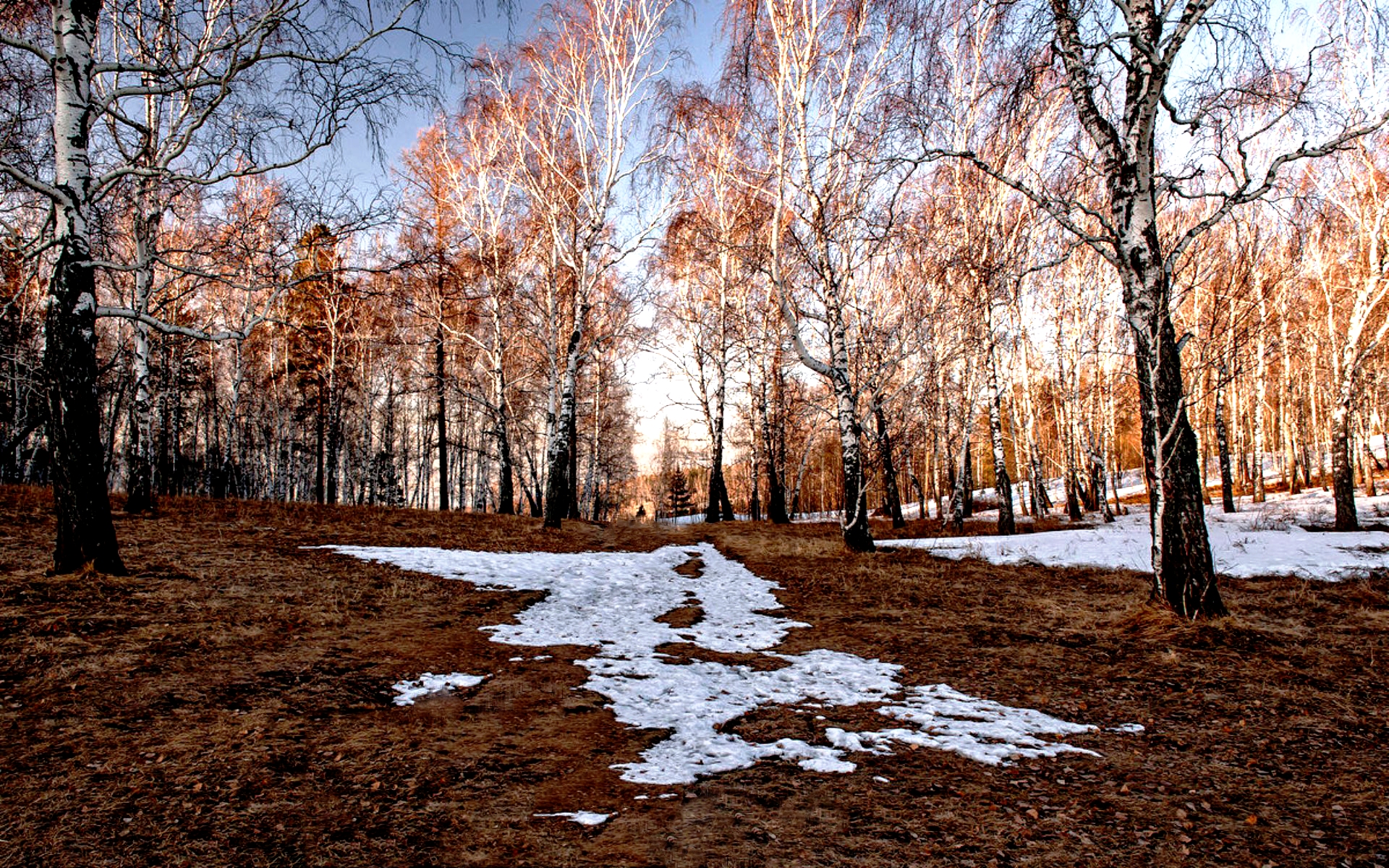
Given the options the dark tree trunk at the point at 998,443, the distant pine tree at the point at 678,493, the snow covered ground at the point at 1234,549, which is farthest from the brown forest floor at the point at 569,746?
the distant pine tree at the point at 678,493

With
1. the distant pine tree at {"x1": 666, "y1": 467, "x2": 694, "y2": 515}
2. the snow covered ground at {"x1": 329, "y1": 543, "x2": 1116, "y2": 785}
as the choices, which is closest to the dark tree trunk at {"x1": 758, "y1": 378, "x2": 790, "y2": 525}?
the snow covered ground at {"x1": 329, "y1": 543, "x2": 1116, "y2": 785}

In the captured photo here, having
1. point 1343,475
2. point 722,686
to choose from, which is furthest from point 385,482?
point 1343,475

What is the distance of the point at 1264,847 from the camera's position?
2430mm

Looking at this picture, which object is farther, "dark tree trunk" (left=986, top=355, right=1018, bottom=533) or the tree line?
"dark tree trunk" (left=986, top=355, right=1018, bottom=533)

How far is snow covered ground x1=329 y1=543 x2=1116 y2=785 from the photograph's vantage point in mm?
3408

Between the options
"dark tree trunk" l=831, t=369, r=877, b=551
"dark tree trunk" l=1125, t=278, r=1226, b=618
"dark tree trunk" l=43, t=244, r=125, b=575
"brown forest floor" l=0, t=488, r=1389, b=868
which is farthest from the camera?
"dark tree trunk" l=831, t=369, r=877, b=551

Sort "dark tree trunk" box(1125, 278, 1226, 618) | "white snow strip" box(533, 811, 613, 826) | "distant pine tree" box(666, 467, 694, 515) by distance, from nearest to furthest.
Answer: "white snow strip" box(533, 811, 613, 826)
"dark tree trunk" box(1125, 278, 1226, 618)
"distant pine tree" box(666, 467, 694, 515)

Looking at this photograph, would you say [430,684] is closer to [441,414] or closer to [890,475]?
[890,475]

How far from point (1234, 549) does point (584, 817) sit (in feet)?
42.0

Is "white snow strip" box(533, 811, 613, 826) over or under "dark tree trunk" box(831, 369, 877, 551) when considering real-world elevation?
under

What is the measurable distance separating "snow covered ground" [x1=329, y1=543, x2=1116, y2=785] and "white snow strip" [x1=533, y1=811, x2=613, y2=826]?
39 centimetres

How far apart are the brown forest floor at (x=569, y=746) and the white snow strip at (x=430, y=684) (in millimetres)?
171

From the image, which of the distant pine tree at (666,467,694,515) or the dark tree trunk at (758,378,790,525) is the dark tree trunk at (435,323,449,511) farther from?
the distant pine tree at (666,467,694,515)

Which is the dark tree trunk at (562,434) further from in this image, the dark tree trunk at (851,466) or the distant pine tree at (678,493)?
the distant pine tree at (678,493)
